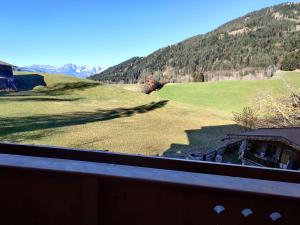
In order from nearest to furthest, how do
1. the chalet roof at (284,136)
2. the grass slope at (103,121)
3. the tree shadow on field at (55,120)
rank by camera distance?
the chalet roof at (284,136), the grass slope at (103,121), the tree shadow on field at (55,120)

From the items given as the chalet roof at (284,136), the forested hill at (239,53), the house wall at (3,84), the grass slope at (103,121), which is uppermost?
the forested hill at (239,53)

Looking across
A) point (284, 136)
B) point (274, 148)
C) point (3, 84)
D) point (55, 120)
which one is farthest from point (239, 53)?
point (284, 136)

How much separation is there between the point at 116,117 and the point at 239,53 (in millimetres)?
64354

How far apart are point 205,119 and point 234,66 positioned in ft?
170

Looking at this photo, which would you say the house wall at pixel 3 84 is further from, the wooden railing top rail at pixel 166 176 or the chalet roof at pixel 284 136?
the wooden railing top rail at pixel 166 176

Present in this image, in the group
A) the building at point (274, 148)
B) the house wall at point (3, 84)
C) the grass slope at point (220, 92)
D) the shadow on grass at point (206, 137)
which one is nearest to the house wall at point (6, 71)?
the house wall at point (3, 84)

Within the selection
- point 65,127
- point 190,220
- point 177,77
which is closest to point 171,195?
point 190,220

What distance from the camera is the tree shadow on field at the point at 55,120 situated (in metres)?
20.3

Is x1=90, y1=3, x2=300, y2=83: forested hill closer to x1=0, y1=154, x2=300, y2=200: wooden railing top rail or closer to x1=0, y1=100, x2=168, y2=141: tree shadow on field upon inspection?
x1=0, y1=100, x2=168, y2=141: tree shadow on field

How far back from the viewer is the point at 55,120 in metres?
25.2

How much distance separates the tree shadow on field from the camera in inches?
798

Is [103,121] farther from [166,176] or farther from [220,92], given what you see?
[220,92]

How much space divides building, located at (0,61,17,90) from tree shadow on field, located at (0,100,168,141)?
838 inches

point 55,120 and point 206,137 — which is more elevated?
point 55,120
